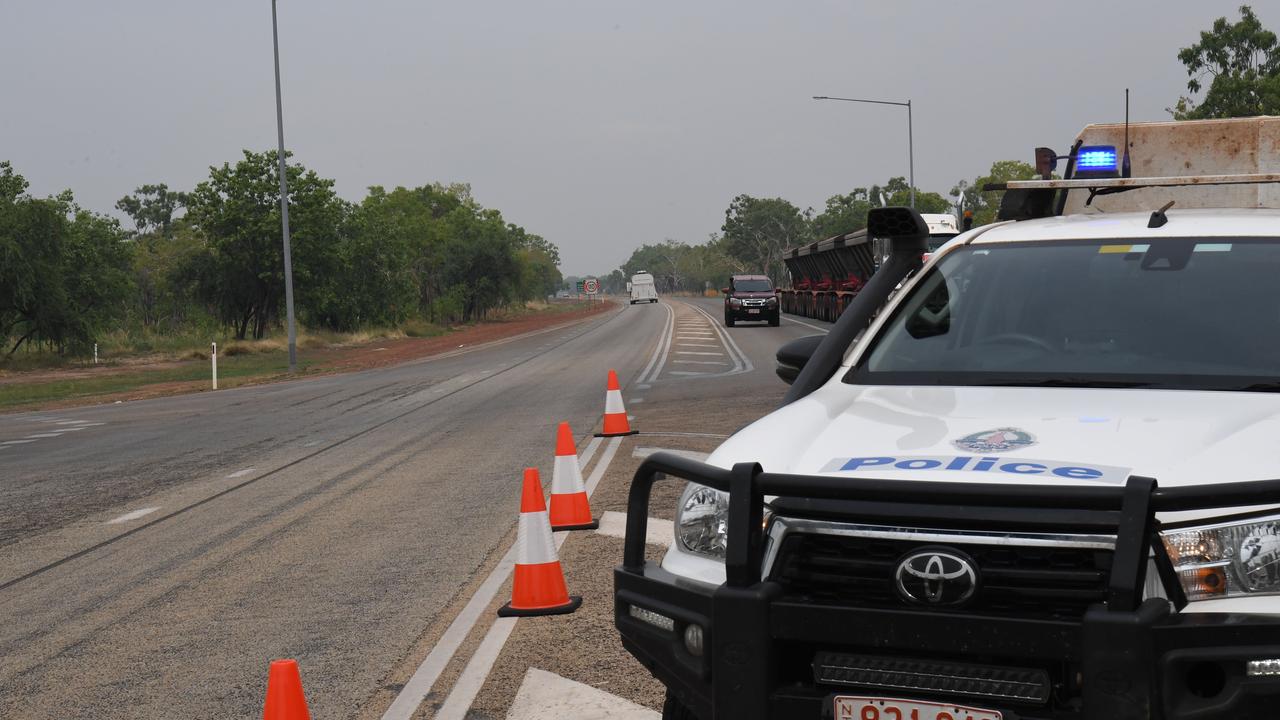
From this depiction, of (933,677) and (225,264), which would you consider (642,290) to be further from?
(933,677)

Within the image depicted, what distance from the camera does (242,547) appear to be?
8.88 m

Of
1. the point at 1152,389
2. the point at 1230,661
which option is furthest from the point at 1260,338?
the point at 1230,661

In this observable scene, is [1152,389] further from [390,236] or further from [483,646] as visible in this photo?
[390,236]

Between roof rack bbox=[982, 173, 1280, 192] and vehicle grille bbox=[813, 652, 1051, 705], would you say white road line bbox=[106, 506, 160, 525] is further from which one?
vehicle grille bbox=[813, 652, 1051, 705]

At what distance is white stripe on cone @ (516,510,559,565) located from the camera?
22.1 feet

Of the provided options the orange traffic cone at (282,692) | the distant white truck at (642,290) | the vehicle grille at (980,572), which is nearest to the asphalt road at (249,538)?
the orange traffic cone at (282,692)

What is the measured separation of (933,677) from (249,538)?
22.8ft

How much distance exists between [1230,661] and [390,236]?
6202 cm

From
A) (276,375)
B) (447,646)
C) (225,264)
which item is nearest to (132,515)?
(447,646)

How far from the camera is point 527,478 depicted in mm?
6754

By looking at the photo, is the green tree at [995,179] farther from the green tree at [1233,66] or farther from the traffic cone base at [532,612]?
the traffic cone base at [532,612]

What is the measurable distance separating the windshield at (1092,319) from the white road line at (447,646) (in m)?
2.19

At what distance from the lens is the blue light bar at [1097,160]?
318 inches

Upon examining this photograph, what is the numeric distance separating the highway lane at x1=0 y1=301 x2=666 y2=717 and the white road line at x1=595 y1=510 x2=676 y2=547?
73cm
